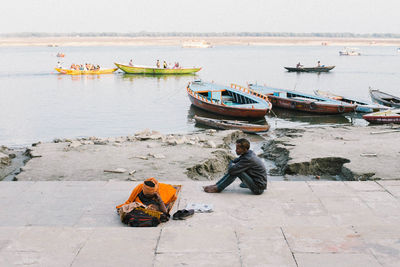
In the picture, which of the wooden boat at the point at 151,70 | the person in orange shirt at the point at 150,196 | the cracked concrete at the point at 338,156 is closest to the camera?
the person in orange shirt at the point at 150,196

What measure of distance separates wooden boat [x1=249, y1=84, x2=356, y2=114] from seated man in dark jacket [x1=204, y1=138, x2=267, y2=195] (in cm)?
1763

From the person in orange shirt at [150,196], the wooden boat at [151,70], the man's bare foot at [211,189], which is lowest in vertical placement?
the wooden boat at [151,70]

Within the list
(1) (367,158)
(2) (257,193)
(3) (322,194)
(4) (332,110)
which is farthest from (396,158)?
(4) (332,110)

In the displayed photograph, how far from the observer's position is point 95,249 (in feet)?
18.3

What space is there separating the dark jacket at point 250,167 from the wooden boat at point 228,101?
14.5 metres

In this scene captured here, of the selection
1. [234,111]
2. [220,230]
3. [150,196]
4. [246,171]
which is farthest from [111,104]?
[220,230]

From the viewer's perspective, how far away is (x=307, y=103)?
25047 millimetres

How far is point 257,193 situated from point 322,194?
1.18 m

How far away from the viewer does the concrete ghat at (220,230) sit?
17.5 feet

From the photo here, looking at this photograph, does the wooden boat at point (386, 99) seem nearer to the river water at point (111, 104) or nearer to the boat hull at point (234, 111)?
the river water at point (111, 104)

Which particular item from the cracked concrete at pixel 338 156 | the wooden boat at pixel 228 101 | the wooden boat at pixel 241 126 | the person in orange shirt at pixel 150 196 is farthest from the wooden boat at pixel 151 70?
the person in orange shirt at pixel 150 196

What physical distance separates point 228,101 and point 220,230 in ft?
65.8

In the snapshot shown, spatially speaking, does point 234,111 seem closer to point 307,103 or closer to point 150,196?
point 307,103

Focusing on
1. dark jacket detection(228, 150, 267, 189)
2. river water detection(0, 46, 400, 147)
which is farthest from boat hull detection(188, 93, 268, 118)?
dark jacket detection(228, 150, 267, 189)
